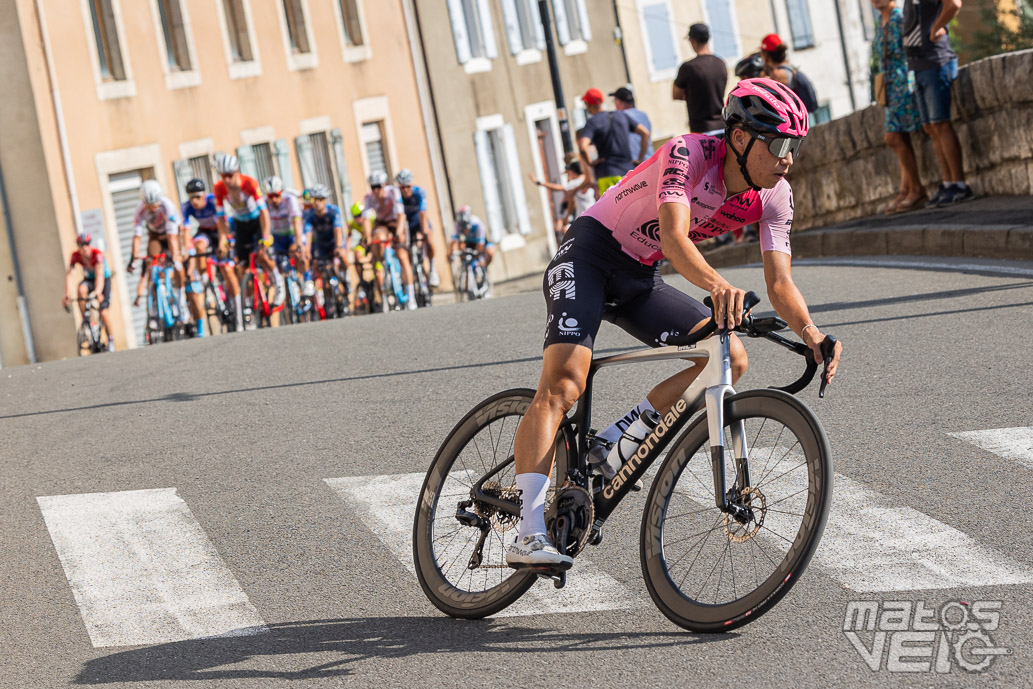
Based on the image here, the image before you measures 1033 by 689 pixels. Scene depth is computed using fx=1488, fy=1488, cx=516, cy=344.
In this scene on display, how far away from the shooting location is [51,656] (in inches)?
213

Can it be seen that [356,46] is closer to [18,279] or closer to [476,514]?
[18,279]

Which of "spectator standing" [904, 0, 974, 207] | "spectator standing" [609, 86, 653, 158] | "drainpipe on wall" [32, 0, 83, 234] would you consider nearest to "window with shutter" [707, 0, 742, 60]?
"drainpipe on wall" [32, 0, 83, 234]

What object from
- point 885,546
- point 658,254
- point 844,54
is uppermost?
point 844,54

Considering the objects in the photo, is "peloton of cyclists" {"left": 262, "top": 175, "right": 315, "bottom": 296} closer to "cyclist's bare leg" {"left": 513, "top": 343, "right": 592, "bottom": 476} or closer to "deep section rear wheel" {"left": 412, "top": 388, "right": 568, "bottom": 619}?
"deep section rear wheel" {"left": 412, "top": 388, "right": 568, "bottom": 619}

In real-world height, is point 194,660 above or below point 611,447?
below

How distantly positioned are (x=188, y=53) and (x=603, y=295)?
27.6 m

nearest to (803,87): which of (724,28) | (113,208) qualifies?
(113,208)

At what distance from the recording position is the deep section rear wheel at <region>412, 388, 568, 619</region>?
530 cm

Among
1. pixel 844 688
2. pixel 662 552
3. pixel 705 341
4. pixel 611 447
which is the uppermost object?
pixel 705 341

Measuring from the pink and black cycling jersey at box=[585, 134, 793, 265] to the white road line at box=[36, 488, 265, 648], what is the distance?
1978 mm

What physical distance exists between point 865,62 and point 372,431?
4507cm

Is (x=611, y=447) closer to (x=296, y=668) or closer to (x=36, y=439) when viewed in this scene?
(x=296, y=668)

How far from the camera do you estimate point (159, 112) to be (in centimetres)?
3039

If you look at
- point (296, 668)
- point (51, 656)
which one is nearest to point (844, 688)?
point (296, 668)
